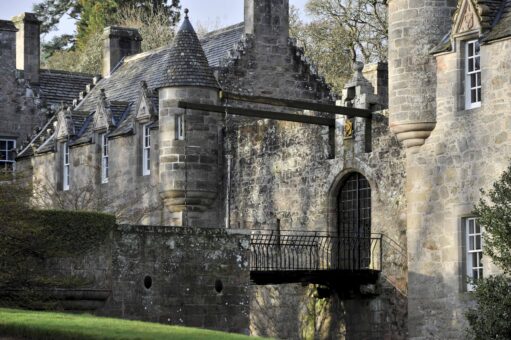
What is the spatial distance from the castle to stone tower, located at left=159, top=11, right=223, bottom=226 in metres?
0.04

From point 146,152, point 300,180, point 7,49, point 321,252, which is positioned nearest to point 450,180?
point 321,252

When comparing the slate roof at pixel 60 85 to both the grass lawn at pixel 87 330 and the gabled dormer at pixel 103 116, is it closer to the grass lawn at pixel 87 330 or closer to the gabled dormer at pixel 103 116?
the gabled dormer at pixel 103 116

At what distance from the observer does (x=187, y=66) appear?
134ft

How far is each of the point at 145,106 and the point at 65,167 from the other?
6333 mm

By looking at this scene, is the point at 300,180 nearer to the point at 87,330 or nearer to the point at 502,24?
the point at 502,24

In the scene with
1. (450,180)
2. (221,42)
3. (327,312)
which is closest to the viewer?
(450,180)

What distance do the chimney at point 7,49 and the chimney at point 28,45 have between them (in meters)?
1.52

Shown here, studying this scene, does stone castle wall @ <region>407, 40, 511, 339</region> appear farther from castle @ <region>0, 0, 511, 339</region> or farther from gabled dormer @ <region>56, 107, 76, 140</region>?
gabled dormer @ <region>56, 107, 76, 140</region>

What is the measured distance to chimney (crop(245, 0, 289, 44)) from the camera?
45719mm

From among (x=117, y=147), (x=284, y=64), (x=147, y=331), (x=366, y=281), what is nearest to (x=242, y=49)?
Answer: (x=284, y=64)

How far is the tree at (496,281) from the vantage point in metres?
29.4

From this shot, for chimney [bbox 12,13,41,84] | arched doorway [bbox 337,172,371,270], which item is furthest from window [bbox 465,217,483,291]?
chimney [bbox 12,13,41,84]

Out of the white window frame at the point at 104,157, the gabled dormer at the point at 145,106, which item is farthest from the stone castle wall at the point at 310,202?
the white window frame at the point at 104,157

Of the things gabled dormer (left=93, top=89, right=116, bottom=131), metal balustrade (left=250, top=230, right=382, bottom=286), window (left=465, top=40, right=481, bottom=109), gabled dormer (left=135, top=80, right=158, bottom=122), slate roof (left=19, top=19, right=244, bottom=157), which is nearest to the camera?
window (left=465, top=40, right=481, bottom=109)
